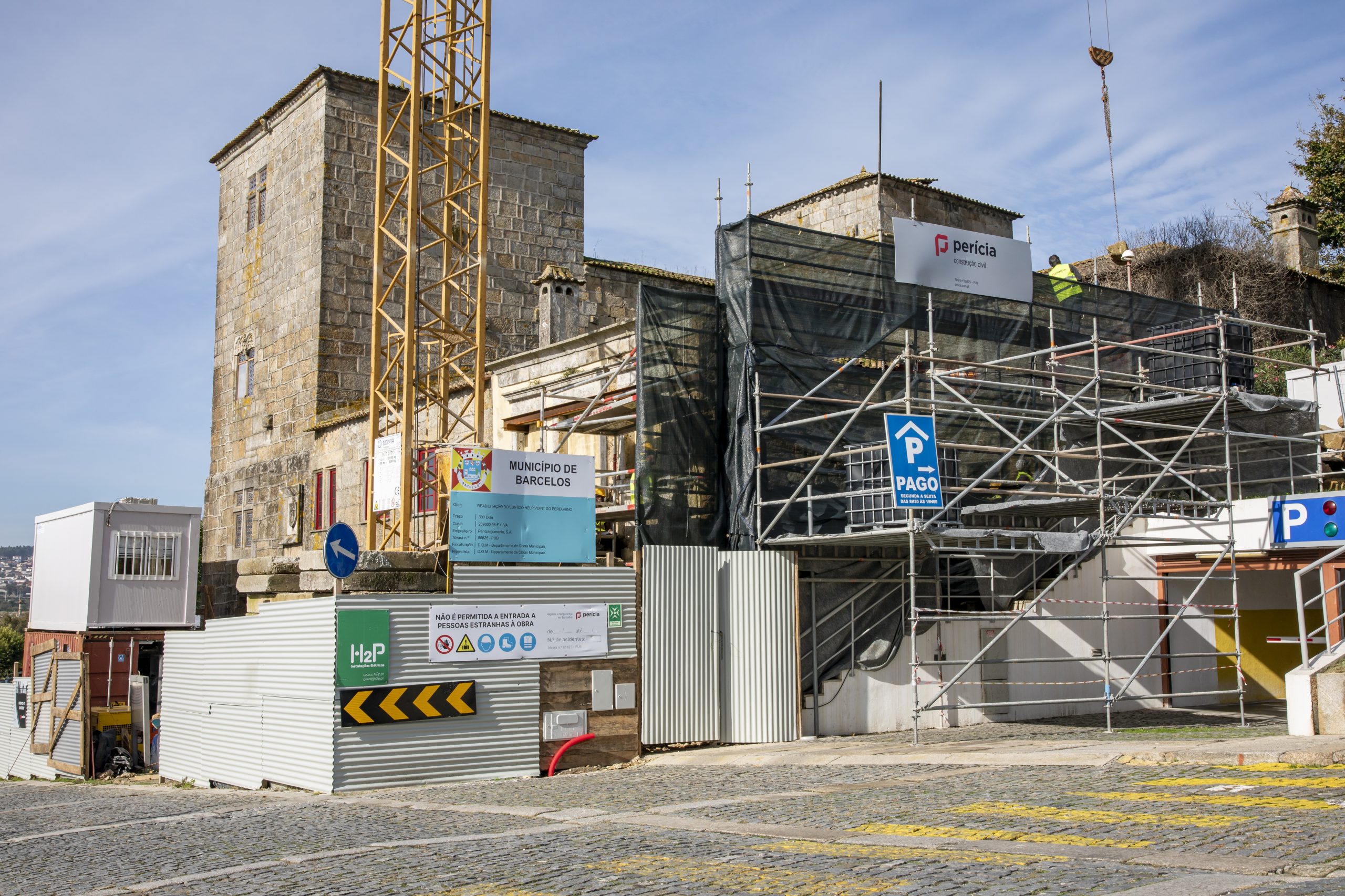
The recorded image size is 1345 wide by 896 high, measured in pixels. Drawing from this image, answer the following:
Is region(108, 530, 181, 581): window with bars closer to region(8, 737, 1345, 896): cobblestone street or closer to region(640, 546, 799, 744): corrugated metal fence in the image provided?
region(8, 737, 1345, 896): cobblestone street

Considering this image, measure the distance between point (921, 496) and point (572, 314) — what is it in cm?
1131

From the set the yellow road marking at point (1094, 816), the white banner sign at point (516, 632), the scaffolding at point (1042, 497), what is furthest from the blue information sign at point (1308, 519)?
the yellow road marking at point (1094, 816)

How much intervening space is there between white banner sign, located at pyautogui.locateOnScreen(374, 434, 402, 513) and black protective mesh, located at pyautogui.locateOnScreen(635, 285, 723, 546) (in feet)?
11.8

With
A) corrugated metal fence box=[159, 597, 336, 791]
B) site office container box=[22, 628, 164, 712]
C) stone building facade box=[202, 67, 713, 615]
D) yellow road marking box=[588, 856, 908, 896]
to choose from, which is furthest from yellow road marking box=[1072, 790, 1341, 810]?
stone building facade box=[202, 67, 713, 615]

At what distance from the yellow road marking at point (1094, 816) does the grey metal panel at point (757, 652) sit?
6.77 meters

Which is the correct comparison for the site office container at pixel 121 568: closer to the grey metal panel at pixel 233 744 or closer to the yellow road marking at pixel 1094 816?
the grey metal panel at pixel 233 744

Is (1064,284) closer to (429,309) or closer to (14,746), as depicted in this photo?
(429,309)

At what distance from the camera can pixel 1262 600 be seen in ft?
73.9

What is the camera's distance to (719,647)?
16.2m

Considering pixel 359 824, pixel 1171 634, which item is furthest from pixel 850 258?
pixel 359 824

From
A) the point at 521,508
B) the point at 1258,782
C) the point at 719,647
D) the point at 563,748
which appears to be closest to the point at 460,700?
the point at 563,748

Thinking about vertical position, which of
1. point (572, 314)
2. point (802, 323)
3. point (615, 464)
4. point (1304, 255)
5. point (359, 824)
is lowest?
point (359, 824)

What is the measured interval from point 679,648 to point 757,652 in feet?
3.83

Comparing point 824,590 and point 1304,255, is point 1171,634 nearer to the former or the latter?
point 824,590
